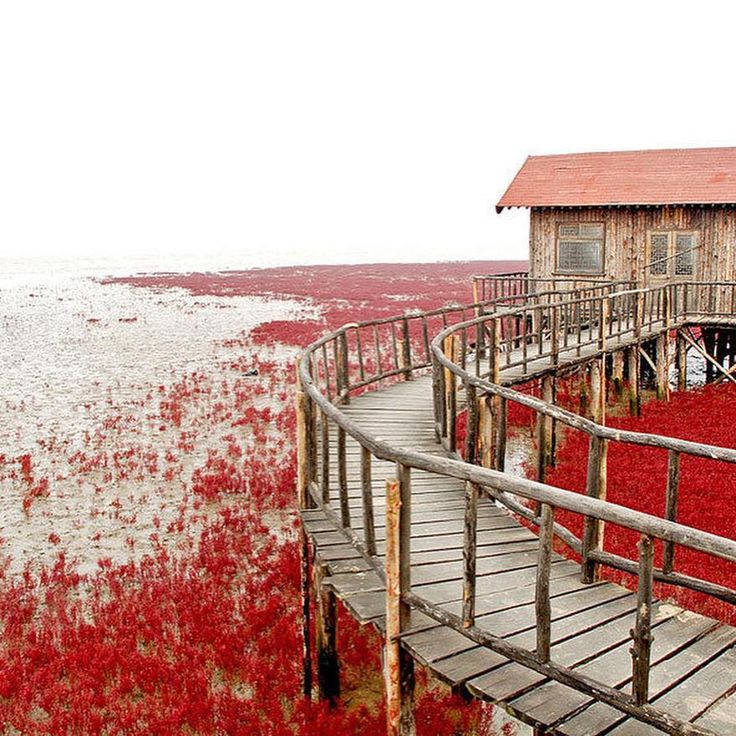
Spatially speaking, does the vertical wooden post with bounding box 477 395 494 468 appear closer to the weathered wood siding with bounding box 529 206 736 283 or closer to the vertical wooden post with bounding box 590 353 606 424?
the vertical wooden post with bounding box 590 353 606 424

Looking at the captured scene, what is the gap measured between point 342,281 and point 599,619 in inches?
2699

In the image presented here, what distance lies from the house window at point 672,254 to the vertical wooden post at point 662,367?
2836 mm

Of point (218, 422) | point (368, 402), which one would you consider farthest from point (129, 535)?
point (218, 422)

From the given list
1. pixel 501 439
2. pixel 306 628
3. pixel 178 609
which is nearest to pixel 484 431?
pixel 501 439

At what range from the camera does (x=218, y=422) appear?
66.0 ft

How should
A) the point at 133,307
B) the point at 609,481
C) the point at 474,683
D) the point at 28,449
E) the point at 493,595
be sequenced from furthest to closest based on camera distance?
the point at 133,307, the point at 28,449, the point at 609,481, the point at 493,595, the point at 474,683

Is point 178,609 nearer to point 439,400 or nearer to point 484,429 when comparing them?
point 439,400

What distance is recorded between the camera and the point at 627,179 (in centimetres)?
2384

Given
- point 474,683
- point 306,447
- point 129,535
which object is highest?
point 306,447

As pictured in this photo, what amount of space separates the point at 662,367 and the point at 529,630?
58.0 ft

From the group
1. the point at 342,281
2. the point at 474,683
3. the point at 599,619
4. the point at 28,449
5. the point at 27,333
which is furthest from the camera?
the point at 342,281

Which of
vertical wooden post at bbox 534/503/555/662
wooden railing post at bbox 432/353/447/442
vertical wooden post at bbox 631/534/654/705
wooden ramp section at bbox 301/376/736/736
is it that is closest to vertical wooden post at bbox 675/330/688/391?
wooden railing post at bbox 432/353/447/442

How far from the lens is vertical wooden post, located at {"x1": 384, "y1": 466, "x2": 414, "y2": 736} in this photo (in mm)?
5422

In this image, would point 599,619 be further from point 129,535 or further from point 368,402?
point 129,535
